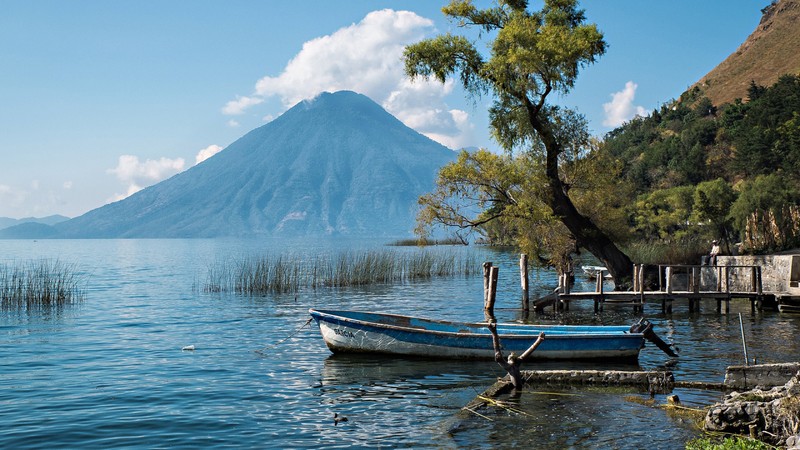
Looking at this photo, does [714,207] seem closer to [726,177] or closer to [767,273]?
[726,177]

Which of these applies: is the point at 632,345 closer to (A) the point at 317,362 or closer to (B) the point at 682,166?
(A) the point at 317,362

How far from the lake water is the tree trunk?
5005 mm

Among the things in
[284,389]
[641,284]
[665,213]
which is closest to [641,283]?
Answer: [641,284]

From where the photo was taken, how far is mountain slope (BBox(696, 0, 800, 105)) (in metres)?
108

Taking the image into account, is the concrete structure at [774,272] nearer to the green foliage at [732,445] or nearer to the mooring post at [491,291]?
the mooring post at [491,291]

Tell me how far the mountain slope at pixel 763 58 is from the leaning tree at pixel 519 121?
81.1 m

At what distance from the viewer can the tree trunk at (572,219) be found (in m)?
33.0

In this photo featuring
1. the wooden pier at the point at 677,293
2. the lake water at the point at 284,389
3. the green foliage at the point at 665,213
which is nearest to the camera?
the lake water at the point at 284,389

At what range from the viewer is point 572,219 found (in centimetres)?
3388

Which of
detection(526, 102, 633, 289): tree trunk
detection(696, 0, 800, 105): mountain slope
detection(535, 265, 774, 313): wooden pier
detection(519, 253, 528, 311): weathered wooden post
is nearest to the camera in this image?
detection(519, 253, 528, 311): weathered wooden post

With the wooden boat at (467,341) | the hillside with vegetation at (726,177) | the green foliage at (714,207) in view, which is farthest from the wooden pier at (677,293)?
the green foliage at (714,207)

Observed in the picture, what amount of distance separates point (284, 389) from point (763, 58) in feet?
405

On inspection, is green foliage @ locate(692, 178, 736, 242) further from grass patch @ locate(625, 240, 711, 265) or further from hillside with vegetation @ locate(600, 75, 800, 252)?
grass patch @ locate(625, 240, 711, 265)

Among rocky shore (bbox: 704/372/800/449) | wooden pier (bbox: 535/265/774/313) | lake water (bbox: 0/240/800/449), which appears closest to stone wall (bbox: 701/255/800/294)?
wooden pier (bbox: 535/265/774/313)
